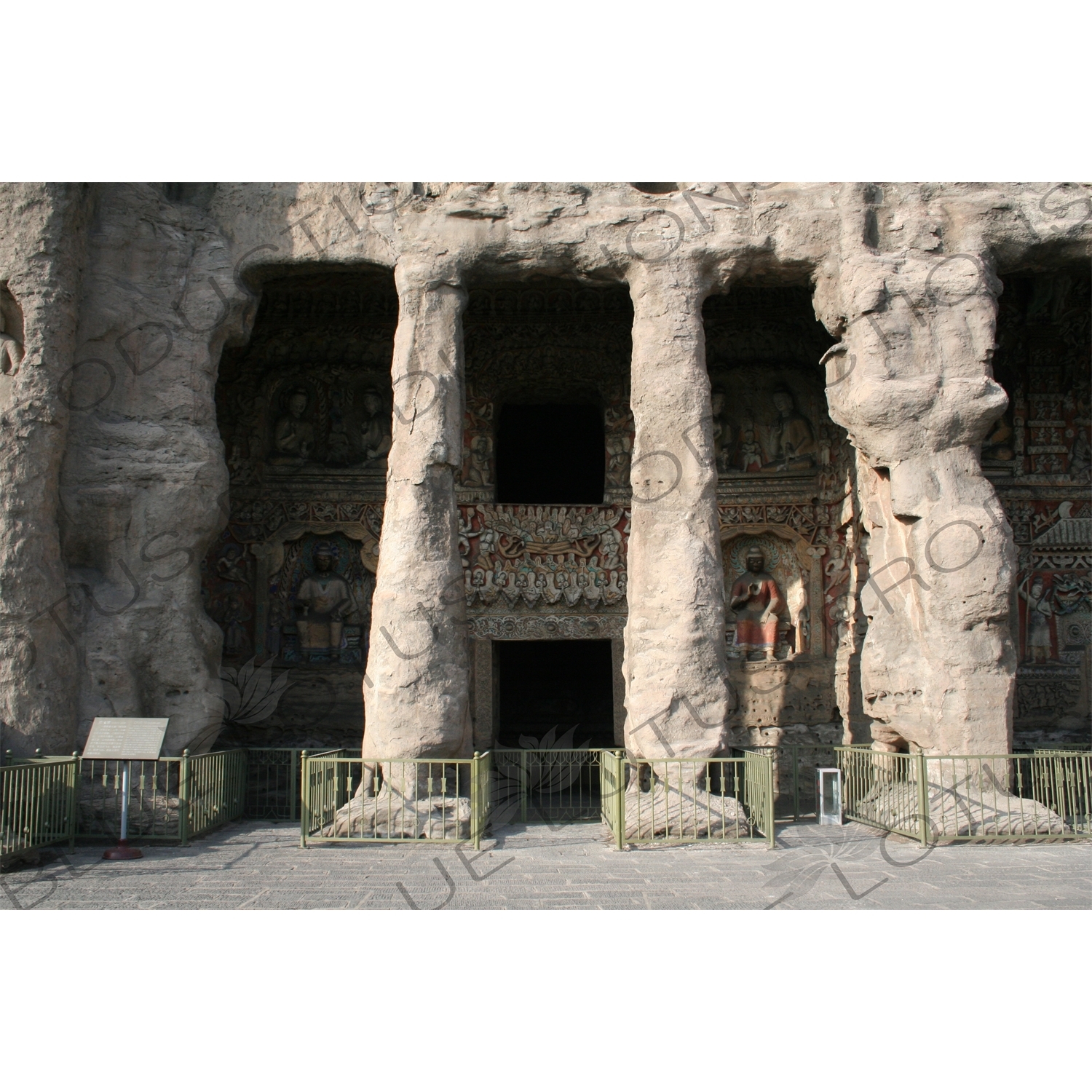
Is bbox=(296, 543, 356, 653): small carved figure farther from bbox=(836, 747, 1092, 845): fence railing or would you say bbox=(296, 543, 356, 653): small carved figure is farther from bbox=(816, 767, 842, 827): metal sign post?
bbox=(836, 747, 1092, 845): fence railing

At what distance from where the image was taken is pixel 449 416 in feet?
33.3

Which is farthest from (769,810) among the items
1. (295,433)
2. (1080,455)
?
(295,433)

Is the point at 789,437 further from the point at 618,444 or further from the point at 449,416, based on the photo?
the point at 449,416

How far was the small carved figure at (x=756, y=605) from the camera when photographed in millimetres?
13195

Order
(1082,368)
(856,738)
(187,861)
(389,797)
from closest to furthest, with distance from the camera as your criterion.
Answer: (187,861)
(389,797)
(856,738)
(1082,368)

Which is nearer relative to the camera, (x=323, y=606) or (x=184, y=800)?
(x=184, y=800)

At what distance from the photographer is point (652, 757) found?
369 inches

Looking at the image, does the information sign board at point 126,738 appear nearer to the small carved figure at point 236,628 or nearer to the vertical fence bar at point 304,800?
the vertical fence bar at point 304,800

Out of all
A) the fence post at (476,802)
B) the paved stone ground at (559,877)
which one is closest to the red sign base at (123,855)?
the paved stone ground at (559,877)

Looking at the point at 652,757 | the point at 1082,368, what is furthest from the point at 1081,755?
the point at 1082,368

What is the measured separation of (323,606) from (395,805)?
15.5 ft

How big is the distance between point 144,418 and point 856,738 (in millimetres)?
8892

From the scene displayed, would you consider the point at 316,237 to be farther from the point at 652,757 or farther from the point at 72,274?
the point at 652,757

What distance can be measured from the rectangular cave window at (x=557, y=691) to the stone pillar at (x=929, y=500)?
6.55 m
